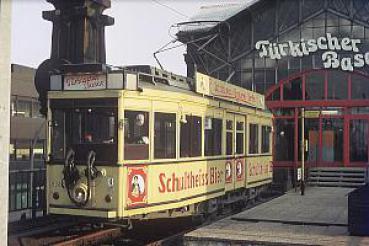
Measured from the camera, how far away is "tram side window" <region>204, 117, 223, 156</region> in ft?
39.5

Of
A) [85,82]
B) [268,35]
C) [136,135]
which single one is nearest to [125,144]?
[136,135]

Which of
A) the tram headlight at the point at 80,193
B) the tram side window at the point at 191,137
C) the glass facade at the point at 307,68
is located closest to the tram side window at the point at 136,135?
the tram headlight at the point at 80,193

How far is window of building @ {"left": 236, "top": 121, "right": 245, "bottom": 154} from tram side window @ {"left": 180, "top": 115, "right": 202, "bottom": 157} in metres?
2.69

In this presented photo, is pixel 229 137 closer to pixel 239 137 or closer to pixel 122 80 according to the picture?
pixel 239 137

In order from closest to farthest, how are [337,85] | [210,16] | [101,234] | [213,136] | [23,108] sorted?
[101,234]
[213,136]
[337,85]
[210,16]
[23,108]

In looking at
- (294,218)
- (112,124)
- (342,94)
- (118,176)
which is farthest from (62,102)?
(342,94)

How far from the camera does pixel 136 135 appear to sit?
9.83m

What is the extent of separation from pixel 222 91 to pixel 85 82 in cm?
417

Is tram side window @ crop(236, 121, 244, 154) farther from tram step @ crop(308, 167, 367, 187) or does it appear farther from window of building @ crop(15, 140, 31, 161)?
window of building @ crop(15, 140, 31, 161)

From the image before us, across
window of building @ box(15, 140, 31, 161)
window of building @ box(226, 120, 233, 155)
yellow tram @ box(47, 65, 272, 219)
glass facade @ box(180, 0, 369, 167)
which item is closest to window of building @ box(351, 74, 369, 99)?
glass facade @ box(180, 0, 369, 167)

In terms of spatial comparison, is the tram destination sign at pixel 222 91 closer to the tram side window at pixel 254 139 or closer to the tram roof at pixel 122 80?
the tram roof at pixel 122 80

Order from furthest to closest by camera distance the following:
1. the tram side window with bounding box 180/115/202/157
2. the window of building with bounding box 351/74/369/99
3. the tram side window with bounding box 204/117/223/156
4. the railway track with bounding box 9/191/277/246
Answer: the window of building with bounding box 351/74/369/99, the tram side window with bounding box 204/117/223/156, the tram side window with bounding box 180/115/202/157, the railway track with bounding box 9/191/277/246

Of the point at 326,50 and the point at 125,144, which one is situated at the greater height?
the point at 326,50

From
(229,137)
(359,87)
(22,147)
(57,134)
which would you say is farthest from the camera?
(22,147)
